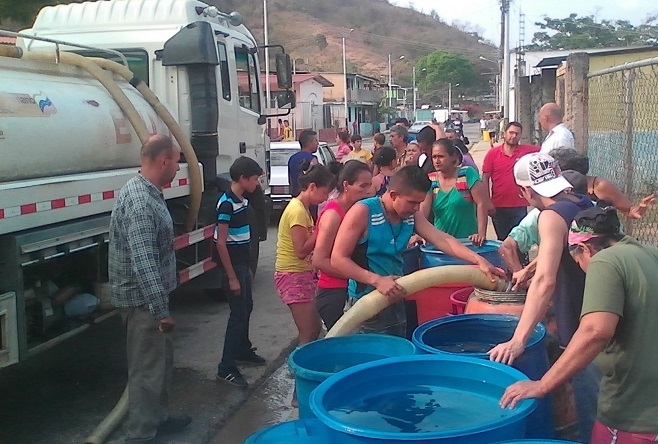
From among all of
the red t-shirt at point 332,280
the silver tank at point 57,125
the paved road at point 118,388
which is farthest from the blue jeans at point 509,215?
the silver tank at point 57,125

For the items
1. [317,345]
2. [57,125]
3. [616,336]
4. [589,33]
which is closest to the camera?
[616,336]

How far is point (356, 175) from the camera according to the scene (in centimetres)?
454

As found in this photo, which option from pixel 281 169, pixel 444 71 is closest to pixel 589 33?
pixel 444 71

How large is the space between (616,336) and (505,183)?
491cm

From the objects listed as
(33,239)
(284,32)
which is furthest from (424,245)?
(284,32)

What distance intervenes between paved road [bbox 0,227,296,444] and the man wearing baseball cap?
2842 mm

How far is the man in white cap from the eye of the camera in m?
2.94

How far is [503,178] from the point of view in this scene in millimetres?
7336

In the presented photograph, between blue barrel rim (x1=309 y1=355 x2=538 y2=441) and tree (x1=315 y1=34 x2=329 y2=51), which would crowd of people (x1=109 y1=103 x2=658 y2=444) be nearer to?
blue barrel rim (x1=309 y1=355 x2=538 y2=441)

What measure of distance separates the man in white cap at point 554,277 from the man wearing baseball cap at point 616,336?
35cm

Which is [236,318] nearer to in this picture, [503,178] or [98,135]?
[98,135]

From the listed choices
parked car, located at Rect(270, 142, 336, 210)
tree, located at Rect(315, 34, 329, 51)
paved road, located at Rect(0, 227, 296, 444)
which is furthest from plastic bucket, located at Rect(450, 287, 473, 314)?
tree, located at Rect(315, 34, 329, 51)

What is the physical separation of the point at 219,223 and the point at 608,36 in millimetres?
85919

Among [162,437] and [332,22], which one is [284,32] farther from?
[162,437]
